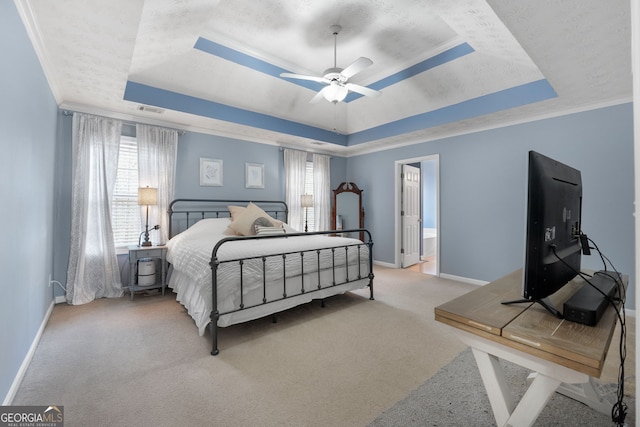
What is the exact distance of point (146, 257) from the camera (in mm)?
3896

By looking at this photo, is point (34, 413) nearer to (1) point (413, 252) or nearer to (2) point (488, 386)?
(2) point (488, 386)

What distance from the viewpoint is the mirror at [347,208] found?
5945 mm

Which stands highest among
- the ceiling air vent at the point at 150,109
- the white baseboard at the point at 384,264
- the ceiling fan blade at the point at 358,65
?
the ceiling fan blade at the point at 358,65

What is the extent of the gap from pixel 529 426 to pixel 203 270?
2.35 metres

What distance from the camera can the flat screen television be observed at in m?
1.04

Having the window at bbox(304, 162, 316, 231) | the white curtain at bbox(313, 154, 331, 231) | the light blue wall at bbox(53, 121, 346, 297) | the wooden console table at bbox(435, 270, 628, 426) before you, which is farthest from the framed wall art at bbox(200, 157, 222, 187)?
the wooden console table at bbox(435, 270, 628, 426)

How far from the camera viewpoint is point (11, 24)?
5.51 feet

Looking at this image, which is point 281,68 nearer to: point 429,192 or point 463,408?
point 463,408

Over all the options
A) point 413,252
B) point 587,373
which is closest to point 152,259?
point 587,373

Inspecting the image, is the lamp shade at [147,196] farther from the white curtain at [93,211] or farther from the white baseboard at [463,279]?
the white baseboard at [463,279]

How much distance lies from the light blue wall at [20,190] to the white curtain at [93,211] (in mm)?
627

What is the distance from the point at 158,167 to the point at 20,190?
2122 millimetres

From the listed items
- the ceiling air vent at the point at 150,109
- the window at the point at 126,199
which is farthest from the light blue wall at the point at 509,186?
the window at the point at 126,199

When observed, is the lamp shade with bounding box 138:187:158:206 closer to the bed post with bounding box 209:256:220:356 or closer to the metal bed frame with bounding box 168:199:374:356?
the metal bed frame with bounding box 168:199:374:356
